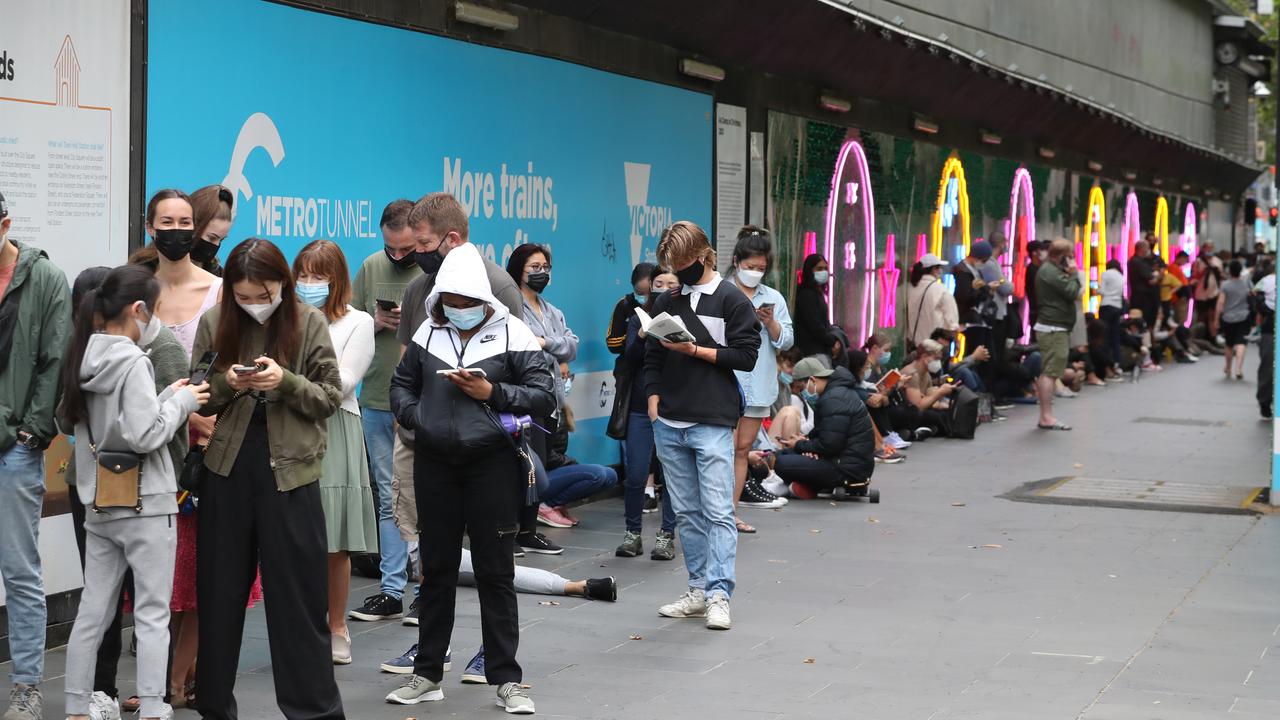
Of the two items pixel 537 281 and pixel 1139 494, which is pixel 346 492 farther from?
pixel 1139 494

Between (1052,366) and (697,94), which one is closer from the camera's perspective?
(697,94)

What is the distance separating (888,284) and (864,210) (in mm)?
1130

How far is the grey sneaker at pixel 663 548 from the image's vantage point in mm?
9711

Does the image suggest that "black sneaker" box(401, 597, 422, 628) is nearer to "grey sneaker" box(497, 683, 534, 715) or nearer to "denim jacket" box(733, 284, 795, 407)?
"grey sneaker" box(497, 683, 534, 715)

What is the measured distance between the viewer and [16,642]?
6027 mm

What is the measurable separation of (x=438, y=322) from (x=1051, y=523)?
20.8 feet

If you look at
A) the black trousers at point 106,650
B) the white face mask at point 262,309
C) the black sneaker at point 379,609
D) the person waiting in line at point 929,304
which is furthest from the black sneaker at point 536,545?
the person waiting in line at point 929,304

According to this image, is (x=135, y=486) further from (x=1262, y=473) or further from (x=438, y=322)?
(x=1262, y=473)

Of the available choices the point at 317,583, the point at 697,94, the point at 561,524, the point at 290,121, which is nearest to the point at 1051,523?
the point at 561,524

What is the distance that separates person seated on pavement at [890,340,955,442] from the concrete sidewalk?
3.52m

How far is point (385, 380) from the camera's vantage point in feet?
26.9

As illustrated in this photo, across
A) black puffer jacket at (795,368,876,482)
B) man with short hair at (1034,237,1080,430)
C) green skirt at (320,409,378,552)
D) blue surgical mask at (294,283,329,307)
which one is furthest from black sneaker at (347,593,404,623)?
man with short hair at (1034,237,1080,430)

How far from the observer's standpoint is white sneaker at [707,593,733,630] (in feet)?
25.9

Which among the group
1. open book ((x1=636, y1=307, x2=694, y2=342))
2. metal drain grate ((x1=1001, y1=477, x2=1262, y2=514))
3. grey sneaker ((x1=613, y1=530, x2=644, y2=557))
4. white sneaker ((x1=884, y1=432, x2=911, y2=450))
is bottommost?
grey sneaker ((x1=613, y1=530, x2=644, y2=557))
